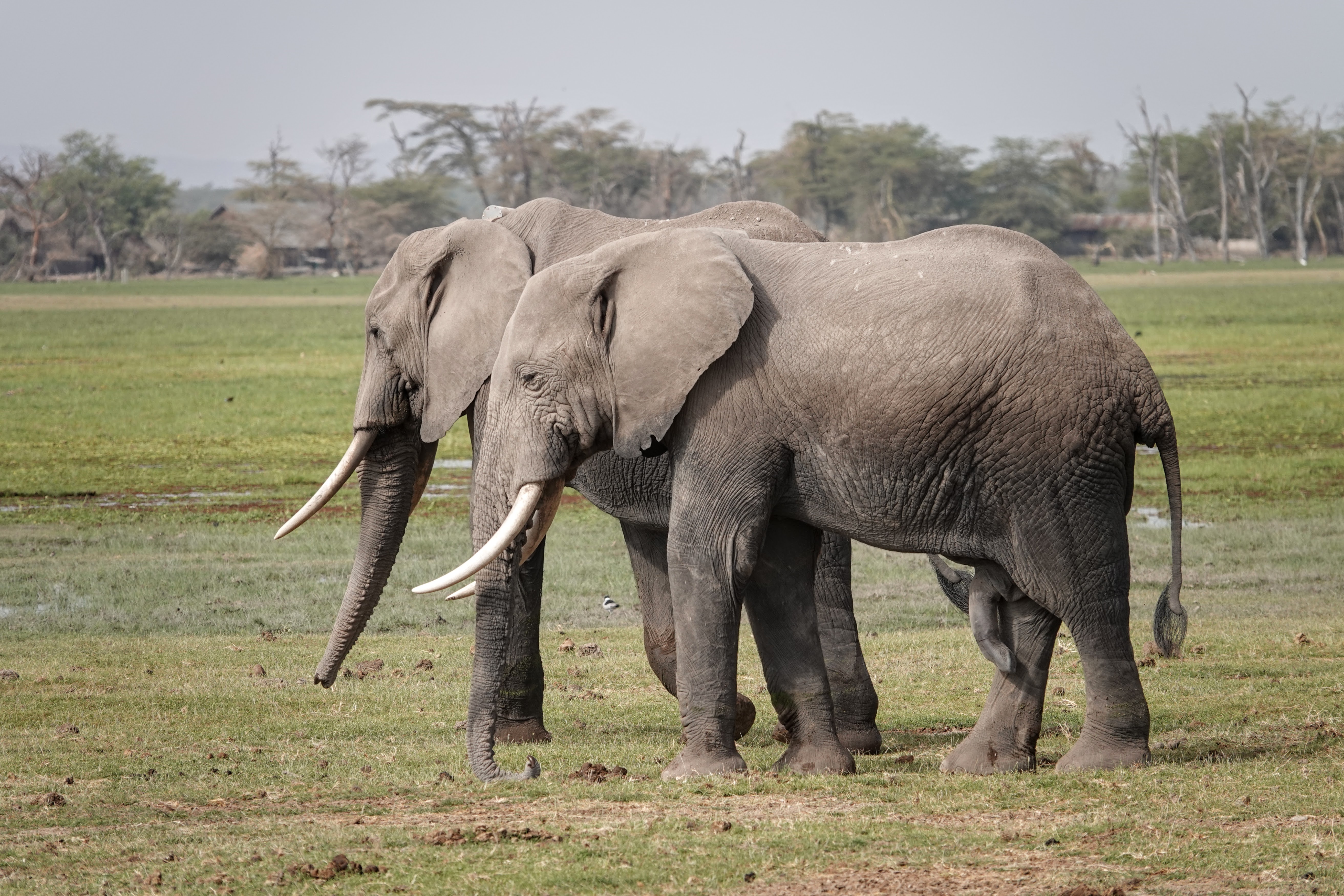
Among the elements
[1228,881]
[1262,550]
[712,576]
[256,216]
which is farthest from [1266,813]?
[256,216]

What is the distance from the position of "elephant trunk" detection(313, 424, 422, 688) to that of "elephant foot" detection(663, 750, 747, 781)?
2.39m

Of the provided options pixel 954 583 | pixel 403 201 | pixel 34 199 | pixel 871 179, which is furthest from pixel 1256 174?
pixel 954 583

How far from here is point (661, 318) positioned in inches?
287

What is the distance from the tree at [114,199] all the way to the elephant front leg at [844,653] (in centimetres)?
10327

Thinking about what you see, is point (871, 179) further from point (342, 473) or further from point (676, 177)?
point (342, 473)

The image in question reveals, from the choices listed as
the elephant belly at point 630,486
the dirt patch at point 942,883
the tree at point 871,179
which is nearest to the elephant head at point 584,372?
the elephant belly at point 630,486

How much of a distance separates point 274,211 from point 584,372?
4251 inches

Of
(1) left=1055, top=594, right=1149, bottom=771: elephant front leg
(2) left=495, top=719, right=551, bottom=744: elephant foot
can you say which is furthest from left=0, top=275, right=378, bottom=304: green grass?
(1) left=1055, top=594, right=1149, bottom=771: elephant front leg

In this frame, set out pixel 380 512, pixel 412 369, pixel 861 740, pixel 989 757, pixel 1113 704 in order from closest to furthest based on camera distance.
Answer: pixel 1113 704
pixel 989 757
pixel 861 740
pixel 412 369
pixel 380 512

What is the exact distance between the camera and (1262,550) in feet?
46.4

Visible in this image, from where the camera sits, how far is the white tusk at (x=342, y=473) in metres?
9.11

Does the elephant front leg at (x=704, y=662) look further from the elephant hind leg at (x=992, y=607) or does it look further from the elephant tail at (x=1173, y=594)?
the elephant tail at (x=1173, y=594)

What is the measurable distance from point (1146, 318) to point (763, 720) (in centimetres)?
3802

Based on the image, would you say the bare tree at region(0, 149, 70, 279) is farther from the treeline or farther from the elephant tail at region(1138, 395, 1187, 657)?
the elephant tail at region(1138, 395, 1187, 657)
